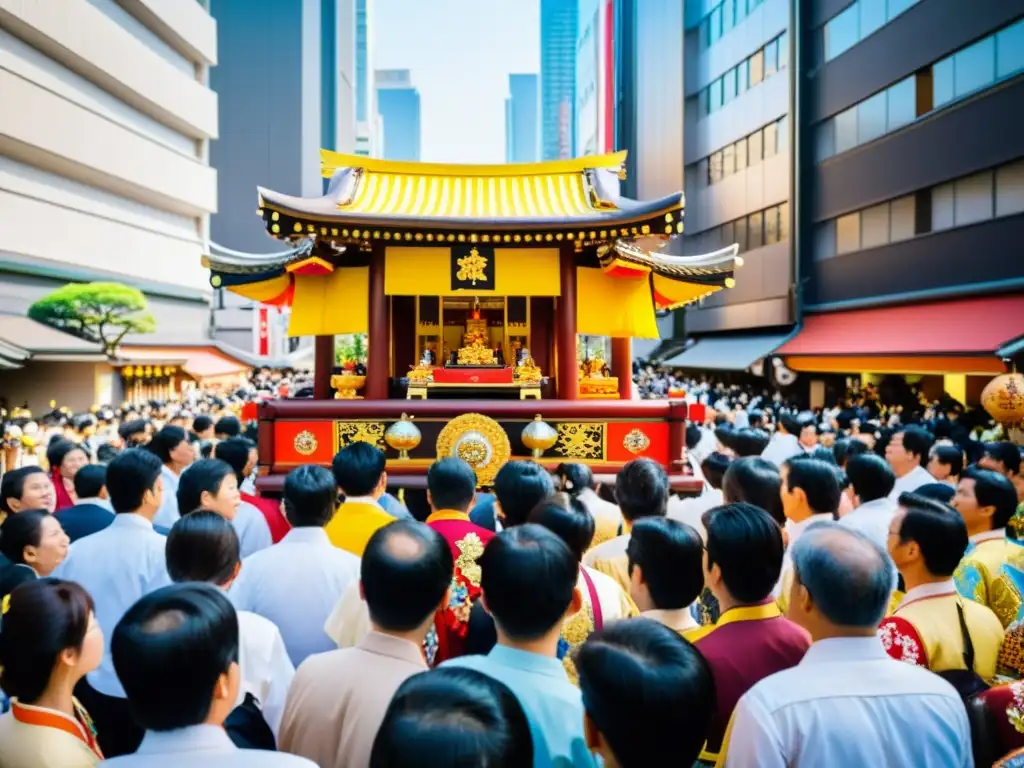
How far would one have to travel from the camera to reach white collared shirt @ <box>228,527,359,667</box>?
129 inches

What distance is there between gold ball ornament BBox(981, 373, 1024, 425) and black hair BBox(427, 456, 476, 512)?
8.09m

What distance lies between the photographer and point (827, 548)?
2.33 metres

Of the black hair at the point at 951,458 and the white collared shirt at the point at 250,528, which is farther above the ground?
the black hair at the point at 951,458

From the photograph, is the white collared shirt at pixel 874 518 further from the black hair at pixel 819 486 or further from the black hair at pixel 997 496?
the black hair at pixel 997 496

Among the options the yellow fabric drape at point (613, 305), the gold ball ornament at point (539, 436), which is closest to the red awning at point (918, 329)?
the yellow fabric drape at point (613, 305)

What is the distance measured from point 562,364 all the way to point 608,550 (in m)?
6.64

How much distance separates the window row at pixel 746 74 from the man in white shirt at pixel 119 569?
28.3 m

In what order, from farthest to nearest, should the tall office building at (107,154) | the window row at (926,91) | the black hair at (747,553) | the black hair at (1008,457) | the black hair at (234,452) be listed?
the tall office building at (107,154)
the window row at (926,91)
the black hair at (234,452)
the black hair at (1008,457)
the black hair at (747,553)

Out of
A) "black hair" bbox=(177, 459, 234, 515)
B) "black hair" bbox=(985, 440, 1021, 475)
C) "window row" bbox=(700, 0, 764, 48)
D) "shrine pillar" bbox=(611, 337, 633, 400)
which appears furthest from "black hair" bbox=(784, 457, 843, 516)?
"window row" bbox=(700, 0, 764, 48)

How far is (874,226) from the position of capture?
2173cm

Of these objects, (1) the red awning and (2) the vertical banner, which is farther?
(2) the vertical banner

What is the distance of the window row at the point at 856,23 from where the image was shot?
20.6 meters

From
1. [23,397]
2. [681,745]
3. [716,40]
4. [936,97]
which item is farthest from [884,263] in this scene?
[23,397]

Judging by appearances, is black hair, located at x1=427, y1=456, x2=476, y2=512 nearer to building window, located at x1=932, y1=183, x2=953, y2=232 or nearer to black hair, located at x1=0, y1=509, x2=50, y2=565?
black hair, located at x1=0, y1=509, x2=50, y2=565
